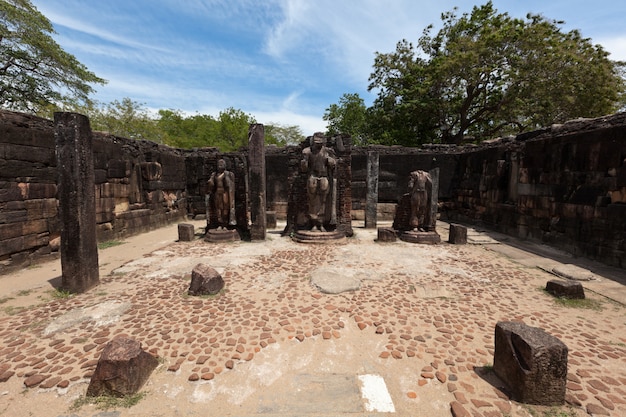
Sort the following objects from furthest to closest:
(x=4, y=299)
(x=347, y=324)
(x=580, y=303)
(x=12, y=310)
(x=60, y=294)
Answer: (x=60, y=294) < (x=4, y=299) < (x=580, y=303) < (x=12, y=310) < (x=347, y=324)

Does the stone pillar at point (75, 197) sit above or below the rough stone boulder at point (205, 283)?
above

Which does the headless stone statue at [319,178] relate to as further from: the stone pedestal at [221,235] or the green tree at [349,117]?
the green tree at [349,117]

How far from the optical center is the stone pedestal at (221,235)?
8.09m

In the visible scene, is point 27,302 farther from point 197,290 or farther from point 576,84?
point 576,84

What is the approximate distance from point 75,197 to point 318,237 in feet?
18.3

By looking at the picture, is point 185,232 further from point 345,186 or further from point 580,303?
point 580,303

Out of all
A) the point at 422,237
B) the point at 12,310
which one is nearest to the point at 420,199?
the point at 422,237

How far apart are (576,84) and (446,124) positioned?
690 cm

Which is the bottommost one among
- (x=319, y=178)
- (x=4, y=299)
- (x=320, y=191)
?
(x=4, y=299)

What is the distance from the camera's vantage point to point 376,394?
2.42 m

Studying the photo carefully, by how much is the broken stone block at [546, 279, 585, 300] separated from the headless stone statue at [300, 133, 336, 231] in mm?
5249

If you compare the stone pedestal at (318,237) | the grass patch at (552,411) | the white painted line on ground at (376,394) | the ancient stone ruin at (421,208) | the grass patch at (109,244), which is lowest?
the white painted line on ground at (376,394)

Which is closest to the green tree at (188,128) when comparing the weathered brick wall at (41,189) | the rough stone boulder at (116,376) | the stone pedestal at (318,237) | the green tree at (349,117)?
the green tree at (349,117)

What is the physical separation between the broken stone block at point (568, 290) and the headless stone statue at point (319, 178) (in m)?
5.25
